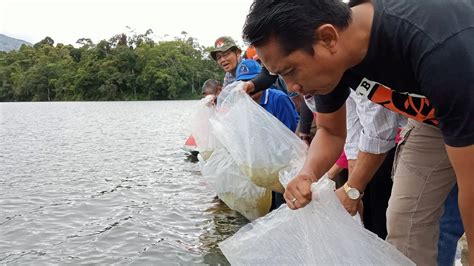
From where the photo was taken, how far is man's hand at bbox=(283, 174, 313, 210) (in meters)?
1.80

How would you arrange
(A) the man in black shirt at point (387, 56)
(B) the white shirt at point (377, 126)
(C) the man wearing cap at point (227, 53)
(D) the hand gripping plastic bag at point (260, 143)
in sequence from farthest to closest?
(C) the man wearing cap at point (227, 53) → (D) the hand gripping plastic bag at point (260, 143) → (B) the white shirt at point (377, 126) → (A) the man in black shirt at point (387, 56)

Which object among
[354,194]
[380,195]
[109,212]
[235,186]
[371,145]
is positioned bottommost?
[109,212]

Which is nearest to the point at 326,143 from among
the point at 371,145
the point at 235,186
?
the point at 371,145

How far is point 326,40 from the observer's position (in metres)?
1.41

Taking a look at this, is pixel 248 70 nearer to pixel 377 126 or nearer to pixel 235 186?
pixel 235 186

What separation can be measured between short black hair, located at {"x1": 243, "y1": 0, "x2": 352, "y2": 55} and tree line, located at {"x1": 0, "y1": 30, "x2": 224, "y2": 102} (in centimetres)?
5837

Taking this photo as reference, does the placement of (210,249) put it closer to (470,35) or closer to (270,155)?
(270,155)

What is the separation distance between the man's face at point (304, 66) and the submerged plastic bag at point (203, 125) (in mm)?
3219

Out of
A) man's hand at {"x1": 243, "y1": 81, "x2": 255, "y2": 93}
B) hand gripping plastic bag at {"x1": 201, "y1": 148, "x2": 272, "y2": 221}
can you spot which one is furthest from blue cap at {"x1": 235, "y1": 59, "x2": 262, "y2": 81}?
hand gripping plastic bag at {"x1": 201, "y1": 148, "x2": 272, "y2": 221}

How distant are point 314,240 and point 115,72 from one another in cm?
6640

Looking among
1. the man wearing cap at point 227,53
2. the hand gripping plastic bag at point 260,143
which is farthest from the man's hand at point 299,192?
the man wearing cap at point 227,53

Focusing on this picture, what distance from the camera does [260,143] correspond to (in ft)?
11.5

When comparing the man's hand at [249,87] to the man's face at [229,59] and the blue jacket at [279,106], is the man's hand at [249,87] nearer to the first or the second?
the blue jacket at [279,106]

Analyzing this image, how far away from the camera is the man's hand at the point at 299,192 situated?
1.80 metres
